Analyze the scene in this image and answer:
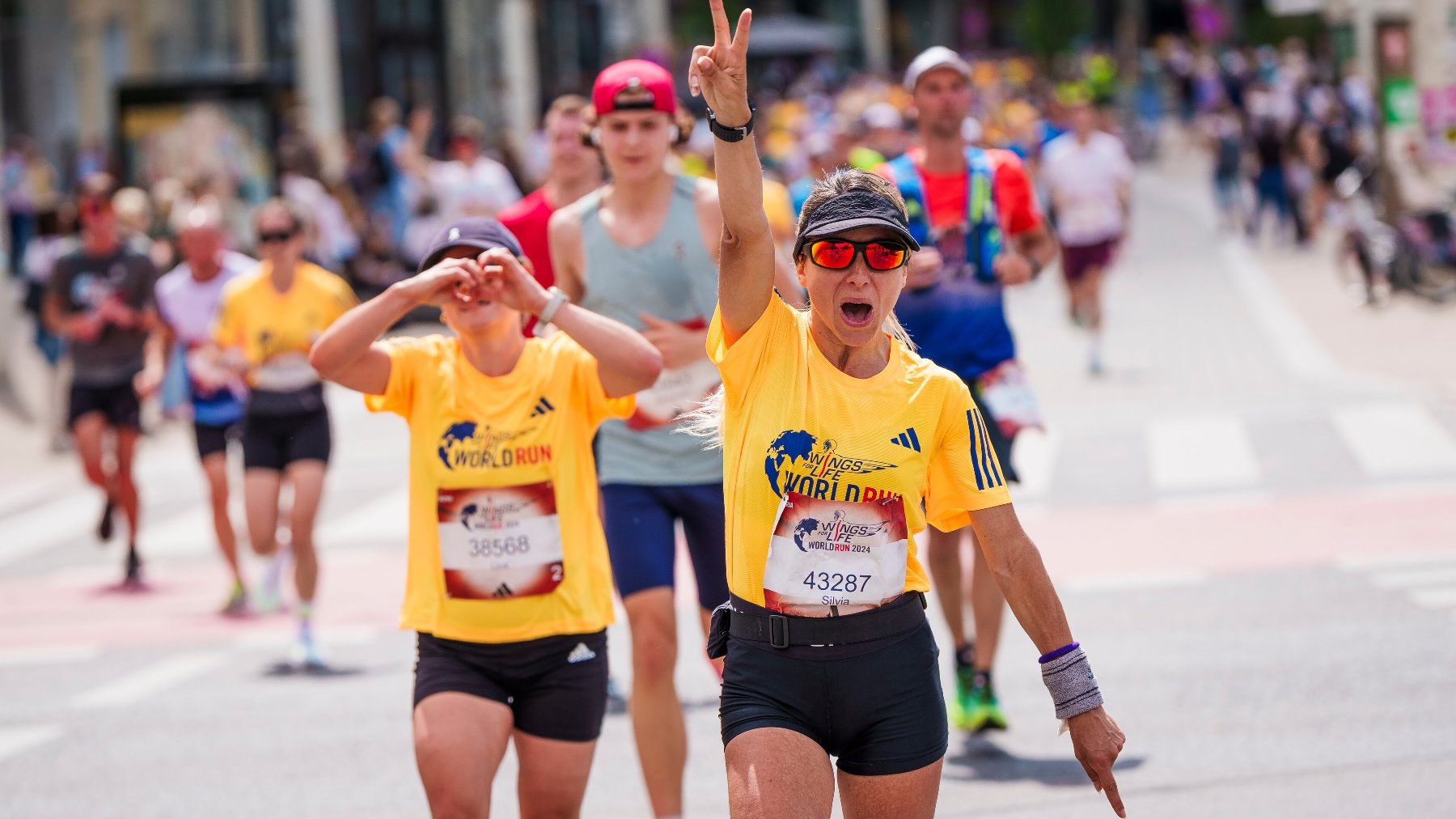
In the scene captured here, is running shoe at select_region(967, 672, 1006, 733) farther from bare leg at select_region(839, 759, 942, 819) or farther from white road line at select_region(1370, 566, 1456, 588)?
white road line at select_region(1370, 566, 1456, 588)

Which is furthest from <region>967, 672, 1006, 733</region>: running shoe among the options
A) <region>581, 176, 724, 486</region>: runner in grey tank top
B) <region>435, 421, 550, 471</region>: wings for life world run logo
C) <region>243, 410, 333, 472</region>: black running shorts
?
<region>243, 410, 333, 472</region>: black running shorts

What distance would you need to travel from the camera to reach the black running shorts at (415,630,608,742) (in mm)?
5266

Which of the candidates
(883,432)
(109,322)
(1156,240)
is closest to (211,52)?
(1156,240)

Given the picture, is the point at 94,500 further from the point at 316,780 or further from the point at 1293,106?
the point at 1293,106

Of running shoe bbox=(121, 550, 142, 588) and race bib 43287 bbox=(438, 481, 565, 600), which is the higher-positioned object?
race bib 43287 bbox=(438, 481, 565, 600)

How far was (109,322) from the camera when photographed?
1271 centimetres

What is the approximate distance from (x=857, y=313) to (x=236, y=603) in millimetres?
7790

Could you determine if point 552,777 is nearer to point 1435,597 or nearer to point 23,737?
point 23,737

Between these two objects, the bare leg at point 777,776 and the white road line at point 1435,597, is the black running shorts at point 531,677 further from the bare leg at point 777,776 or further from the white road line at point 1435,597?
the white road line at point 1435,597

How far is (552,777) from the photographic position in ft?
17.2

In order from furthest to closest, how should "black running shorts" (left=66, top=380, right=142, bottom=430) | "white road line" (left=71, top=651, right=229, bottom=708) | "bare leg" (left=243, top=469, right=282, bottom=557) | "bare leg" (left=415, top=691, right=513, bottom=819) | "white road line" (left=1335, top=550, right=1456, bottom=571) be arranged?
"black running shorts" (left=66, top=380, right=142, bottom=430)
"white road line" (left=1335, top=550, right=1456, bottom=571)
"bare leg" (left=243, top=469, right=282, bottom=557)
"white road line" (left=71, top=651, right=229, bottom=708)
"bare leg" (left=415, top=691, right=513, bottom=819)

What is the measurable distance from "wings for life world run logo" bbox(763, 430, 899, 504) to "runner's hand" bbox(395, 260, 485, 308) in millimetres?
1044

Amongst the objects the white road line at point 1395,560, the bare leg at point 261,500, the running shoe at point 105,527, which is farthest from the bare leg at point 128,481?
the white road line at point 1395,560

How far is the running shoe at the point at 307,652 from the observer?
9891 mm
